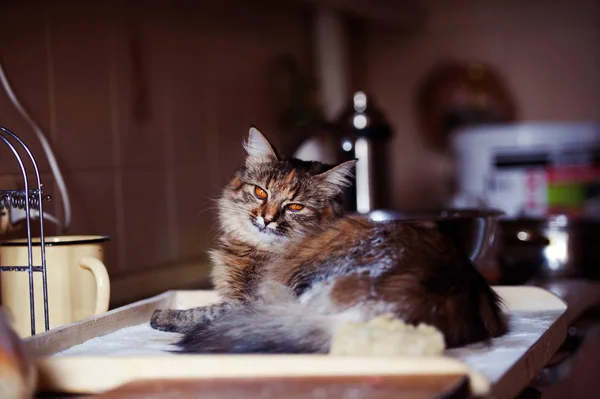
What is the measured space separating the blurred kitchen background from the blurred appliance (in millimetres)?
17

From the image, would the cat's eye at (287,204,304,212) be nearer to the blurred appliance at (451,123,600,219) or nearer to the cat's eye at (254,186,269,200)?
the cat's eye at (254,186,269,200)

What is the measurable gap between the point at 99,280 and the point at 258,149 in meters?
0.38

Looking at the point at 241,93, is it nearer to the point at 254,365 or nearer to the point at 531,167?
the point at 531,167

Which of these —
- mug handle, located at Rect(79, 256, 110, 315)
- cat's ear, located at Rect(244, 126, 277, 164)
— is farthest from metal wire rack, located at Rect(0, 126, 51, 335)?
cat's ear, located at Rect(244, 126, 277, 164)

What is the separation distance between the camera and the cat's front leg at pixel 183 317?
1095 mm

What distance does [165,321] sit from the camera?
3.65 ft

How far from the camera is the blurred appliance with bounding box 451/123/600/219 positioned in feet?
10.3

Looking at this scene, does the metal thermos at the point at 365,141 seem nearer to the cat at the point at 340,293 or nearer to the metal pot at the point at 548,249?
the metal pot at the point at 548,249

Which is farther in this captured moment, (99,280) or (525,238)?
(525,238)

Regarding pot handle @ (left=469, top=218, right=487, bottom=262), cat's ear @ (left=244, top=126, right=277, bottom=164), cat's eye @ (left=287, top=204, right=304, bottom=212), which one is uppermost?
cat's ear @ (left=244, top=126, right=277, bottom=164)

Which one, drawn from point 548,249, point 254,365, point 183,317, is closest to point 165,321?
point 183,317

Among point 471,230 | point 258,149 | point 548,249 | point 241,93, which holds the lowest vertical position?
point 548,249

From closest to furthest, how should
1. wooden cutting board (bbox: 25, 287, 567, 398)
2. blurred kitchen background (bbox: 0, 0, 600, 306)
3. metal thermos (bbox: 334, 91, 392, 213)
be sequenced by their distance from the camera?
wooden cutting board (bbox: 25, 287, 567, 398) < blurred kitchen background (bbox: 0, 0, 600, 306) < metal thermos (bbox: 334, 91, 392, 213)

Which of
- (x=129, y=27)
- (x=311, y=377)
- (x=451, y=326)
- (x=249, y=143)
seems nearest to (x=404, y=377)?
(x=311, y=377)
